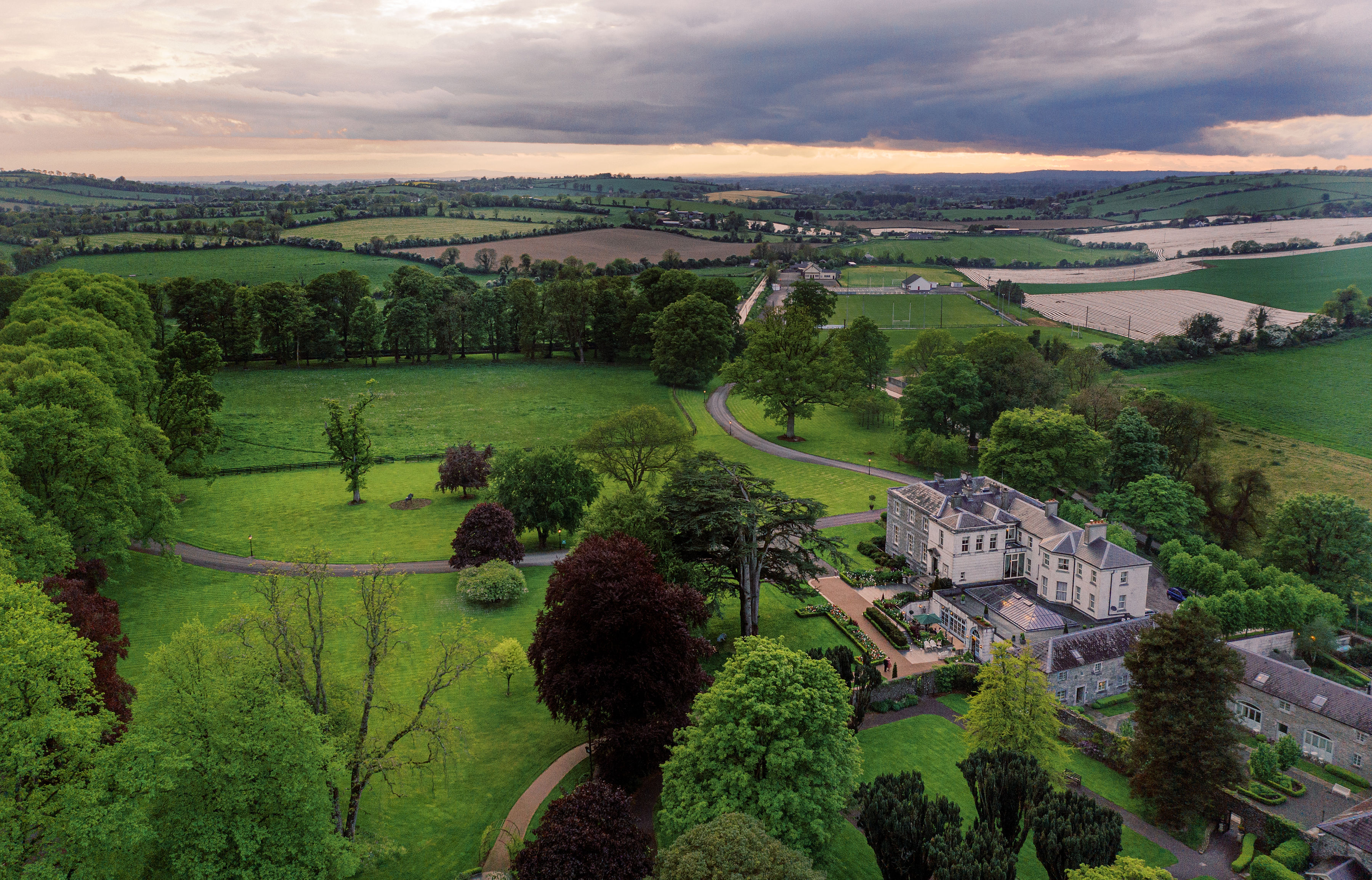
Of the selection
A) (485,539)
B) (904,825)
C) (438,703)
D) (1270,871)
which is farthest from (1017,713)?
(485,539)

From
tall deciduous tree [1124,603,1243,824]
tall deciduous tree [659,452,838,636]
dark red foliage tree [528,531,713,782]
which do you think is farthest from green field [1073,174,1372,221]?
dark red foliage tree [528,531,713,782]

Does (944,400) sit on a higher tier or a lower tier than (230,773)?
higher

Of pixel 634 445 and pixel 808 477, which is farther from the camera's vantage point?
pixel 808 477

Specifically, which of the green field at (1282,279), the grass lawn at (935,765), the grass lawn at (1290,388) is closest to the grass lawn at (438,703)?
the grass lawn at (935,765)

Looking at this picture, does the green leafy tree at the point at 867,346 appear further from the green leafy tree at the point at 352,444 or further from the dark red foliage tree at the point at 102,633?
the dark red foliage tree at the point at 102,633

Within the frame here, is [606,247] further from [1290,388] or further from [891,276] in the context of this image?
[1290,388]

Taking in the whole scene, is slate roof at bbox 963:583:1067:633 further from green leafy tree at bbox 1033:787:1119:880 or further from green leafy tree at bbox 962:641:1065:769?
green leafy tree at bbox 1033:787:1119:880

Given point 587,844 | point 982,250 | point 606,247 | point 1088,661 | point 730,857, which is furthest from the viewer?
point 982,250

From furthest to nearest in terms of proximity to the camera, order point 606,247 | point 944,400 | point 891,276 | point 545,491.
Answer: point 606,247, point 891,276, point 944,400, point 545,491
